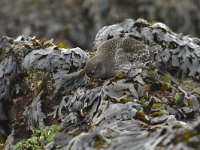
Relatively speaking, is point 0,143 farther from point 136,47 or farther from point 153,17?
point 153,17

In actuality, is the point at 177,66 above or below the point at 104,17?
below

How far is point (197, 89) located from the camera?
610 cm

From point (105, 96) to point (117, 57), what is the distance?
40.0 inches

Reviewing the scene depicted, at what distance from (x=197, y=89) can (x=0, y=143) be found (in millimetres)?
2291

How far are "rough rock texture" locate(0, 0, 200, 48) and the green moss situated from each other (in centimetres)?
762

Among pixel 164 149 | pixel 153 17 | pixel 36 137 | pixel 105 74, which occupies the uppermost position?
pixel 153 17

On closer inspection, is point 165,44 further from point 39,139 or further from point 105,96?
point 39,139

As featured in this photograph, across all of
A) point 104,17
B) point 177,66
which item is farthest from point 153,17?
point 177,66

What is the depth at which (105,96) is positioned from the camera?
206 inches

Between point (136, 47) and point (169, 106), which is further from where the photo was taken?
point (136, 47)

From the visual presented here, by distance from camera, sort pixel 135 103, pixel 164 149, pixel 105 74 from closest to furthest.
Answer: pixel 164 149 < pixel 135 103 < pixel 105 74

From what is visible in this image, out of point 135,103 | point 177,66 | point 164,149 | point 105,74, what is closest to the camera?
point 164,149

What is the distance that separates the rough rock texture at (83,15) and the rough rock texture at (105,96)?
605 cm

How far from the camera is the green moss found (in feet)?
16.0
